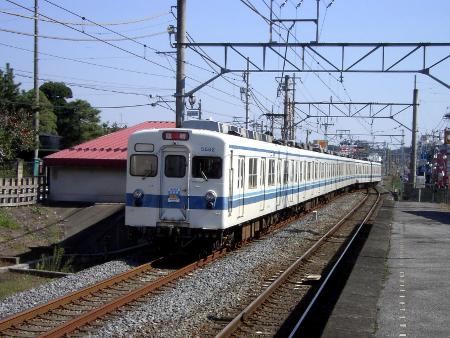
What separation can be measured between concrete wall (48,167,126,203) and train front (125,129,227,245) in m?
10.1

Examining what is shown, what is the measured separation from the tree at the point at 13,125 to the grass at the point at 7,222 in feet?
17.1

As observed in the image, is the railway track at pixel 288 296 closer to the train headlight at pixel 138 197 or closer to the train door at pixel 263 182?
the train door at pixel 263 182

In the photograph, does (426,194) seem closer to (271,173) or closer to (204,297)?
(271,173)

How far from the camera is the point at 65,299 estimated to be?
9898 millimetres

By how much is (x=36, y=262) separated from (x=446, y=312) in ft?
33.5

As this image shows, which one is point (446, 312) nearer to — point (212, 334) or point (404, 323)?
point (404, 323)

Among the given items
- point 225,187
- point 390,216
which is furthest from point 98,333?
point 390,216

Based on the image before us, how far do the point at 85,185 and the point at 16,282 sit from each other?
11.1 m

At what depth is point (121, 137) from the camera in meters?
28.0

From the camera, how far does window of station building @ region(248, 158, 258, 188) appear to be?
16.0 m

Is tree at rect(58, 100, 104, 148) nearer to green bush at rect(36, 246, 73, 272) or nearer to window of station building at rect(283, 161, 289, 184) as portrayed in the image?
window of station building at rect(283, 161, 289, 184)

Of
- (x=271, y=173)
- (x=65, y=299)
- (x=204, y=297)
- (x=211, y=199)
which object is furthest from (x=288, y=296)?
(x=271, y=173)

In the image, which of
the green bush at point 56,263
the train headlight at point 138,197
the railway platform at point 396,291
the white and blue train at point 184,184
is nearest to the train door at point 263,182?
the white and blue train at point 184,184

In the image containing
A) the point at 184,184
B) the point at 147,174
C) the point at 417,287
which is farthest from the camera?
the point at 147,174
